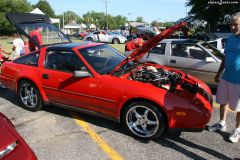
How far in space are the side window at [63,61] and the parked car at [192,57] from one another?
260 centimetres

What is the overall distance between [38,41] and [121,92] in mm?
3652

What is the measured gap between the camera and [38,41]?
694cm

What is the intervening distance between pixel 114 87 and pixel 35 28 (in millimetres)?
4253

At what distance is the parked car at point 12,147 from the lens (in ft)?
8.44

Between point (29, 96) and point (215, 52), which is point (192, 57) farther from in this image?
point (29, 96)

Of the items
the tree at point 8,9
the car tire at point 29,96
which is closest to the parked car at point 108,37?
the tree at point 8,9

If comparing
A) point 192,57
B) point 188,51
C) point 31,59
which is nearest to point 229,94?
point 192,57

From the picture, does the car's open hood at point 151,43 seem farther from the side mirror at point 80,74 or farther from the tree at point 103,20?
the tree at point 103,20

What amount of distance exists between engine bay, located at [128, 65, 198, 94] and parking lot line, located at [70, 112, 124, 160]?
1.11m

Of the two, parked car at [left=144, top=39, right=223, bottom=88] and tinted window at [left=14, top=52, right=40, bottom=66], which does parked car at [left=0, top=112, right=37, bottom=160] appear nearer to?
tinted window at [left=14, top=52, right=40, bottom=66]

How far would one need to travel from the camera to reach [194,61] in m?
7.00

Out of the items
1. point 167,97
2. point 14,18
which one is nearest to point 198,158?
point 167,97

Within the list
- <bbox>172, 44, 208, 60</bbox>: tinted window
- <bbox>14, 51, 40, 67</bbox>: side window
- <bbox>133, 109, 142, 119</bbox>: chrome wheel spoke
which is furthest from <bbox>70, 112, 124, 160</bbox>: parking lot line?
<bbox>172, 44, 208, 60</bbox>: tinted window

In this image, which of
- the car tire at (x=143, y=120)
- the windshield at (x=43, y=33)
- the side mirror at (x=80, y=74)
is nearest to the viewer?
the car tire at (x=143, y=120)
